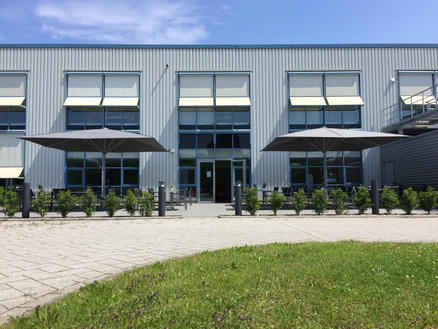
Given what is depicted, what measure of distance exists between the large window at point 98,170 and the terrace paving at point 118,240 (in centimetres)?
868

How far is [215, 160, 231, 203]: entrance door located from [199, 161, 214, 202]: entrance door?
0.91 feet

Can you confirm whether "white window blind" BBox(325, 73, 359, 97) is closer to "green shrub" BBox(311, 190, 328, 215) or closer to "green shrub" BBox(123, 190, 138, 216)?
"green shrub" BBox(311, 190, 328, 215)

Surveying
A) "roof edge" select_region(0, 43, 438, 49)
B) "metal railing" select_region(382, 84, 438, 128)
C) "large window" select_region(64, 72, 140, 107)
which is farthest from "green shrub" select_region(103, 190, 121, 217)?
"metal railing" select_region(382, 84, 438, 128)

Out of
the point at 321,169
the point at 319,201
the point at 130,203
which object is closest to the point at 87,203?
the point at 130,203

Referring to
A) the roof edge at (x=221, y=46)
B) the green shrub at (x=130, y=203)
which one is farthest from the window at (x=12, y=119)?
the green shrub at (x=130, y=203)

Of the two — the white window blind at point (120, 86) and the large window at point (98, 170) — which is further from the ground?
the white window blind at point (120, 86)

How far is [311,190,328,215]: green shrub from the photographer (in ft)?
31.3

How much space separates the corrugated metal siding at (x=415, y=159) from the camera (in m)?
13.4

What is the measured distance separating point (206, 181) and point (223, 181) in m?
0.94

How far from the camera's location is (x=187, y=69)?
1786 cm

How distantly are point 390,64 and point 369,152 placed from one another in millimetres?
5386

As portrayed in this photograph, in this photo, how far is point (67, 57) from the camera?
58.4 feet

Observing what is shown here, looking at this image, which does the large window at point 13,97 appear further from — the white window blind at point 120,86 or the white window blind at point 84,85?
the white window blind at point 120,86

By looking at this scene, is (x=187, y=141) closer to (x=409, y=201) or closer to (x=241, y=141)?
(x=241, y=141)
